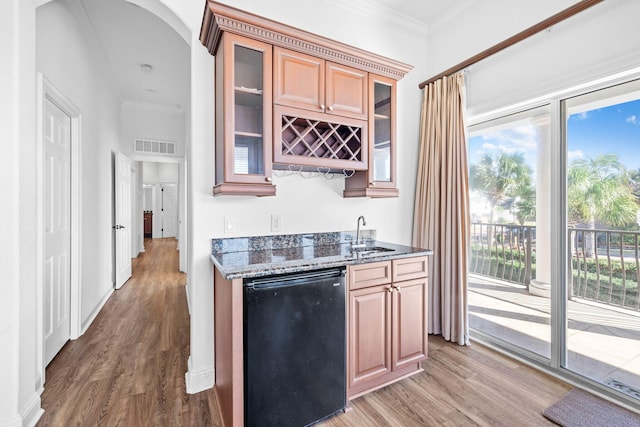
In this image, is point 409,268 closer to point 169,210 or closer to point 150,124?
point 150,124

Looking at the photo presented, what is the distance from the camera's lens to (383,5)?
9.48 feet

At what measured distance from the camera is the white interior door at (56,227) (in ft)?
7.93

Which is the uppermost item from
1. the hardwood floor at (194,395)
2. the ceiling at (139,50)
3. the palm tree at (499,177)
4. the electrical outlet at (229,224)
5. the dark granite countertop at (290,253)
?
the ceiling at (139,50)

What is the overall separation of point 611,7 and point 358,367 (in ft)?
9.28

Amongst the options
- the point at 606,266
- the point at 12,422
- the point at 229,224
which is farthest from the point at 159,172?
the point at 606,266

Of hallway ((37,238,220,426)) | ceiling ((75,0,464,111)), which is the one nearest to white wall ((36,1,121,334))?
ceiling ((75,0,464,111))

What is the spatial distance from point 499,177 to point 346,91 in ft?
5.53

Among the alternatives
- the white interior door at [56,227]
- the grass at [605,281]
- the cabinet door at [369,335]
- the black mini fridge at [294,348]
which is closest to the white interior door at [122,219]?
the white interior door at [56,227]

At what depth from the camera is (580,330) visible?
229 cm

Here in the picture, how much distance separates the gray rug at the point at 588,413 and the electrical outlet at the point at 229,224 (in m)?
2.40

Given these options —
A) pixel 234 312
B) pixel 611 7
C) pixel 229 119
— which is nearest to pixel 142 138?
pixel 229 119

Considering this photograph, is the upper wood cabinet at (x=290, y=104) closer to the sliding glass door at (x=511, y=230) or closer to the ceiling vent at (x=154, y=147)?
the sliding glass door at (x=511, y=230)

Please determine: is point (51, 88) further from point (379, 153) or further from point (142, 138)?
point (142, 138)

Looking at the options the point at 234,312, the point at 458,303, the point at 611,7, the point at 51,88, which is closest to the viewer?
the point at 234,312
